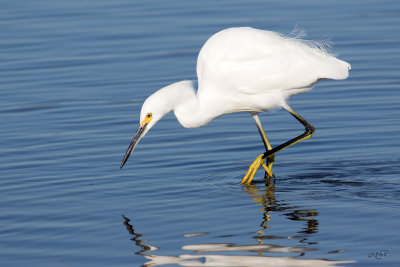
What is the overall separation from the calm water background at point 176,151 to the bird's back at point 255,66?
40.3 inches

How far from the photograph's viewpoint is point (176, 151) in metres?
10.7

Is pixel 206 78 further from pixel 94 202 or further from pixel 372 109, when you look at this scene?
pixel 372 109

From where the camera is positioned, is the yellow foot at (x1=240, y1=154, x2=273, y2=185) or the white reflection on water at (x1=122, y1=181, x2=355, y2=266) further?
the yellow foot at (x1=240, y1=154, x2=273, y2=185)

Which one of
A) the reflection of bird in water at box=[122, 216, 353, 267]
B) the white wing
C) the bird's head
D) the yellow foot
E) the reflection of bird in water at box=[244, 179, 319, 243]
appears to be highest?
the white wing

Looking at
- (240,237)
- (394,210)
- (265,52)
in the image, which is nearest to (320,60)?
(265,52)

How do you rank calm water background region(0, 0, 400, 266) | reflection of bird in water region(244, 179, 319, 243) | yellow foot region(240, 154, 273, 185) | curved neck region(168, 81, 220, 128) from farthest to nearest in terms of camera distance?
curved neck region(168, 81, 220, 128)
yellow foot region(240, 154, 273, 185)
reflection of bird in water region(244, 179, 319, 243)
calm water background region(0, 0, 400, 266)

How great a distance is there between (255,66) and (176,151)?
5.51 ft

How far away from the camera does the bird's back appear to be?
382 inches

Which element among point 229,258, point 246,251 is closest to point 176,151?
point 246,251

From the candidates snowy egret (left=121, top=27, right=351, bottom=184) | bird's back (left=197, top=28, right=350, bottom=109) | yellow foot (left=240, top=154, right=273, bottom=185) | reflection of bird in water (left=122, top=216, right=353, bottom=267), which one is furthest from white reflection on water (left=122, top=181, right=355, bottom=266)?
bird's back (left=197, top=28, right=350, bottom=109)

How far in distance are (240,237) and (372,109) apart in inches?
203

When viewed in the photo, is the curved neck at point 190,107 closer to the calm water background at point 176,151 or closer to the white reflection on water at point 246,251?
the calm water background at point 176,151

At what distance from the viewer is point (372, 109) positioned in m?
12.1

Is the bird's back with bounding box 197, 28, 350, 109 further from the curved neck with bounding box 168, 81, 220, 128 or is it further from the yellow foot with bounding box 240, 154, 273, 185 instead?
the yellow foot with bounding box 240, 154, 273, 185
